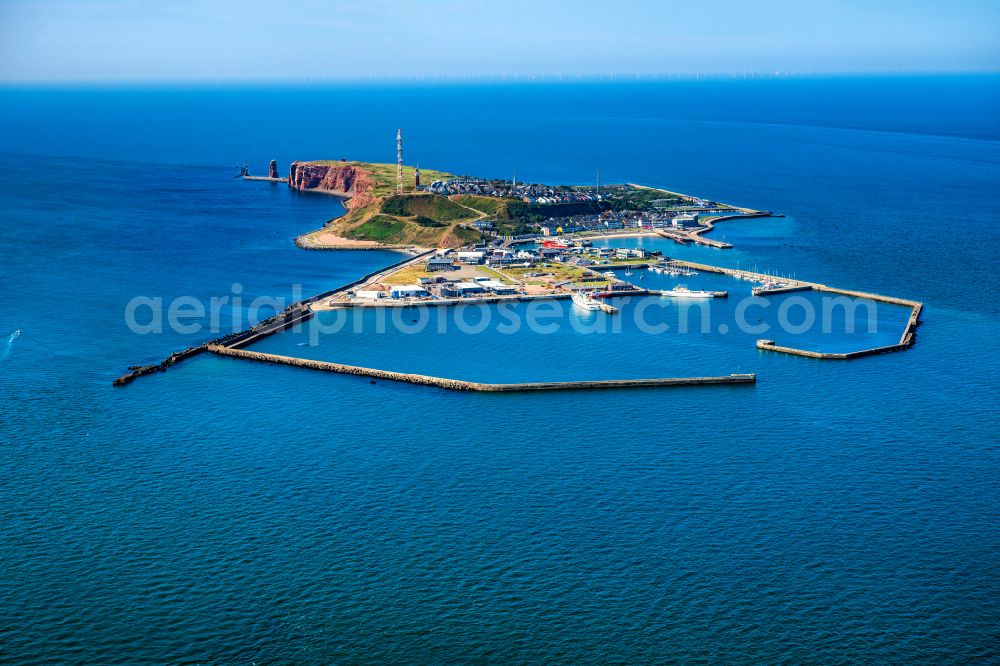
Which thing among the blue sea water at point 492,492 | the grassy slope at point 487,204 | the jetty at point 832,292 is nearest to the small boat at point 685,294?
the blue sea water at point 492,492

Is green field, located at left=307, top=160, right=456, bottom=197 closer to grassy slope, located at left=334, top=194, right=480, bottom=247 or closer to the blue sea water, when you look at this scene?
grassy slope, located at left=334, top=194, right=480, bottom=247

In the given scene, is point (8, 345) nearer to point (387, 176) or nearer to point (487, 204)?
point (487, 204)

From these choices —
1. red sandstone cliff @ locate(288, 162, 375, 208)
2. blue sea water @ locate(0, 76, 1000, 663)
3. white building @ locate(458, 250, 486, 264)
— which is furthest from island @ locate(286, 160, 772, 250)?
blue sea water @ locate(0, 76, 1000, 663)

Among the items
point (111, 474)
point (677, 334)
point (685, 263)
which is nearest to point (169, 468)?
point (111, 474)

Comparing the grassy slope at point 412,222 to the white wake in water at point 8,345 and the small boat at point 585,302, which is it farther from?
the white wake in water at point 8,345

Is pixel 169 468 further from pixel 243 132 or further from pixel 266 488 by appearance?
pixel 243 132

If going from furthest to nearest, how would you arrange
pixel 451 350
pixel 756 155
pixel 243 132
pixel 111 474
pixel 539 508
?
pixel 243 132 → pixel 756 155 → pixel 451 350 → pixel 111 474 → pixel 539 508

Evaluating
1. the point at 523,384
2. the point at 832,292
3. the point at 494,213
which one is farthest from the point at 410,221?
the point at 523,384
